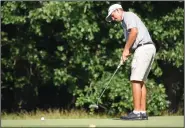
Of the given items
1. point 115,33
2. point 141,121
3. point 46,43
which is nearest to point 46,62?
point 46,43

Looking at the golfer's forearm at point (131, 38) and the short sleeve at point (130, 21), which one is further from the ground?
the short sleeve at point (130, 21)

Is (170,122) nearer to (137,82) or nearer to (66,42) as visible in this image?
(137,82)

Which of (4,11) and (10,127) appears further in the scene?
(4,11)

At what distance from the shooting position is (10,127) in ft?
26.5

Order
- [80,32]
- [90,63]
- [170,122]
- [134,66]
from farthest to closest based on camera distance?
[90,63] < [80,32] < [170,122] < [134,66]

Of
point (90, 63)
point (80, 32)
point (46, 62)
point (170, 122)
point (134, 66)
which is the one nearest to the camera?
point (134, 66)

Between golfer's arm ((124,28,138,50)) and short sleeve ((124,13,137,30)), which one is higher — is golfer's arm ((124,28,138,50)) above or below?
below

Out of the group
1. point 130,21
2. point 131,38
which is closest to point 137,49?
point 131,38

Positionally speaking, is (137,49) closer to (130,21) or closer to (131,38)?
(131,38)

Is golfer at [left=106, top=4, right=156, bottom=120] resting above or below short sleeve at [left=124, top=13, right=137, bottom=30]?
below

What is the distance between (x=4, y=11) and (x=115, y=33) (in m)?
2.88

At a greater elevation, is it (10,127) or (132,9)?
(132,9)

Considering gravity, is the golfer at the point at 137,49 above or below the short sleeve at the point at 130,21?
below

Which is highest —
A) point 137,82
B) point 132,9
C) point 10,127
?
point 132,9
